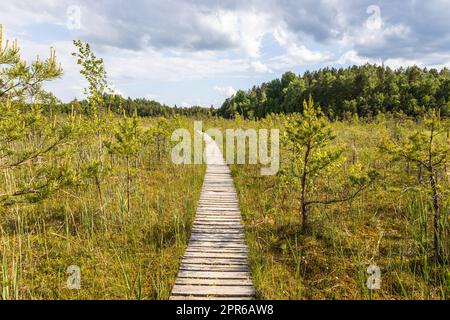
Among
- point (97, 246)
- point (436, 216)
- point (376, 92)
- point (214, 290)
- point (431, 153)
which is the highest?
point (376, 92)

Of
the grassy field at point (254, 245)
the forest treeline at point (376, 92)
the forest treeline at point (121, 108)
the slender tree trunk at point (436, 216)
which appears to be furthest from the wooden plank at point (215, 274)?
the forest treeline at point (376, 92)

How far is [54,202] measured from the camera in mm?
7180

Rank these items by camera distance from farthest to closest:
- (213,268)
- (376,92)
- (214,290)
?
(376,92), (213,268), (214,290)

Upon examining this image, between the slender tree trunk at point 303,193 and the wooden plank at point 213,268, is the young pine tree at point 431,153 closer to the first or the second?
the slender tree trunk at point 303,193

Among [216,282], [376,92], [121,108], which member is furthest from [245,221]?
[376,92]

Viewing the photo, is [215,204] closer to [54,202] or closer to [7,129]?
[54,202]

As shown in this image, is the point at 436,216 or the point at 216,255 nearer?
the point at 436,216

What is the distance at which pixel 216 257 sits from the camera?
493 centimetres

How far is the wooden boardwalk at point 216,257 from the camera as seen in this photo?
13.2 feet

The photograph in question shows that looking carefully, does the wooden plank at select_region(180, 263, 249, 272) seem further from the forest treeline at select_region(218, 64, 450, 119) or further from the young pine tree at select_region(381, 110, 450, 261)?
the forest treeline at select_region(218, 64, 450, 119)

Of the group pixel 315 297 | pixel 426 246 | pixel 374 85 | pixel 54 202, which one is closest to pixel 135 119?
pixel 54 202

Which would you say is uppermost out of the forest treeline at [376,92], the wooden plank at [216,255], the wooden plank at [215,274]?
the forest treeline at [376,92]

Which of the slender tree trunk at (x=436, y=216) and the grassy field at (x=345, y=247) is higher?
the slender tree trunk at (x=436, y=216)

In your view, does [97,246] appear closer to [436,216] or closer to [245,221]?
[245,221]
